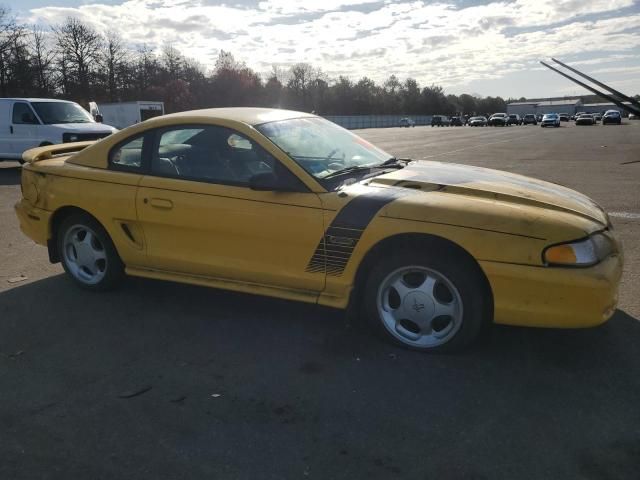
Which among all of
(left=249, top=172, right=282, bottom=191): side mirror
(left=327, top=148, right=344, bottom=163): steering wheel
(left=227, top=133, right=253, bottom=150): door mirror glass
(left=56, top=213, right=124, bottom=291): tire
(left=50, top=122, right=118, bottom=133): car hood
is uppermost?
(left=50, top=122, right=118, bottom=133): car hood

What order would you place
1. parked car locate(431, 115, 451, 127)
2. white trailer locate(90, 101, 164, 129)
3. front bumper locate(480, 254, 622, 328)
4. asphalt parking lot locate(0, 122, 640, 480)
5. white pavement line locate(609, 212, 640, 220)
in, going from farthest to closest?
parked car locate(431, 115, 451, 127), white trailer locate(90, 101, 164, 129), white pavement line locate(609, 212, 640, 220), front bumper locate(480, 254, 622, 328), asphalt parking lot locate(0, 122, 640, 480)

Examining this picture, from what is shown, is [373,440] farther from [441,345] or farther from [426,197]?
[426,197]

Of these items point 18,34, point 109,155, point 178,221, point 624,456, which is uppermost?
point 18,34

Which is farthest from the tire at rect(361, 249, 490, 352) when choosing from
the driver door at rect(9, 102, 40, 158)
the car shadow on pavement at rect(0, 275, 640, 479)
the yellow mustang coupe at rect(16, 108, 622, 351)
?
the driver door at rect(9, 102, 40, 158)

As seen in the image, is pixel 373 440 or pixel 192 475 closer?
pixel 192 475

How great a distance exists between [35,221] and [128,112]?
29275 millimetres

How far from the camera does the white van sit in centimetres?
1326

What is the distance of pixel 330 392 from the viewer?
3.02m

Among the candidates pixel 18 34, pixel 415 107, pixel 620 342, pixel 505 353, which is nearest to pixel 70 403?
pixel 505 353

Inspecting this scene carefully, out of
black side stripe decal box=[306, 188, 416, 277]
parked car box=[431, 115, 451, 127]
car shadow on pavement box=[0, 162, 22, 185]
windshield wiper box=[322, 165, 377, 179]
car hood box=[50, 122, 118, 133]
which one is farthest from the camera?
parked car box=[431, 115, 451, 127]

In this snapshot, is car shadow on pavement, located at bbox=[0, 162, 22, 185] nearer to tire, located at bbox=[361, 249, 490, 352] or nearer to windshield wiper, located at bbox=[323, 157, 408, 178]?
windshield wiper, located at bbox=[323, 157, 408, 178]

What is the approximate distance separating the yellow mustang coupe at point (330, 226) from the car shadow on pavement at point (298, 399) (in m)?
0.32

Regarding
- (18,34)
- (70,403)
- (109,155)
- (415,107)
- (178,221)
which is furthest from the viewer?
(415,107)

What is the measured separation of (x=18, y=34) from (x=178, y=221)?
55.0m
